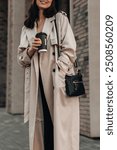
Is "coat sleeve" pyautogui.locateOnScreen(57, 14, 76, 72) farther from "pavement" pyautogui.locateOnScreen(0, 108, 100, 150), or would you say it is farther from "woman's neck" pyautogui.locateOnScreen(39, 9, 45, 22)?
"pavement" pyautogui.locateOnScreen(0, 108, 100, 150)

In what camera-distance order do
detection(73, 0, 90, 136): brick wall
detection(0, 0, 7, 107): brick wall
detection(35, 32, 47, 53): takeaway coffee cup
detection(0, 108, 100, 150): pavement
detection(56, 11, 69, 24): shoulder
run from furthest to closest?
detection(0, 0, 7, 107): brick wall < detection(73, 0, 90, 136): brick wall < detection(0, 108, 100, 150): pavement < detection(56, 11, 69, 24): shoulder < detection(35, 32, 47, 53): takeaway coffee cup

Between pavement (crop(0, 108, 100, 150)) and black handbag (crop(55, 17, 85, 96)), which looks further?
pavement (crop(0, 108, 100, 150))

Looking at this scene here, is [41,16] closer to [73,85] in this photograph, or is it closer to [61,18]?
[61,18]

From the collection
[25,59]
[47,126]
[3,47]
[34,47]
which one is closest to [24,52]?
[25,59]

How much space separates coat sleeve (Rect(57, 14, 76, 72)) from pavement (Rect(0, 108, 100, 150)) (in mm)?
2577

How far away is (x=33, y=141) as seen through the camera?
339 centimetres

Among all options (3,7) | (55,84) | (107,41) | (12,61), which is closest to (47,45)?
(55,84)

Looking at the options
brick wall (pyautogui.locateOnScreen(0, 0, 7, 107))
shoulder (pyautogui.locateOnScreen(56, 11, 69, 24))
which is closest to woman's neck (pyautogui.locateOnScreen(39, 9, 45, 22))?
shoulder (pyautogui.locateOnScreen(56, 11, 69, 24))

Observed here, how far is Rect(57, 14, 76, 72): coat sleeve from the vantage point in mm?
3236

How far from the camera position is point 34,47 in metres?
3.24

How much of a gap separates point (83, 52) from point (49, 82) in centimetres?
352

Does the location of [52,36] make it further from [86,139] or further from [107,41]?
[86,139]

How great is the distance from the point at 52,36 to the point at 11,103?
24.8ft

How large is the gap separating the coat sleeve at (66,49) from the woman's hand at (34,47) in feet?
0.77
